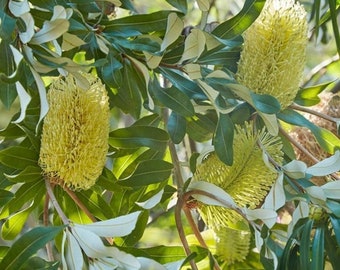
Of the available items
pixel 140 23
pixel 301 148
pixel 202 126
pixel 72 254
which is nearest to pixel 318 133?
pixel 301 148

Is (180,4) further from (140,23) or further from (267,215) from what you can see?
(267,215)

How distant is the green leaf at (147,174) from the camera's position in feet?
2.37

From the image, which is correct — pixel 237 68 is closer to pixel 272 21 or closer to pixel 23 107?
pixel 272 21

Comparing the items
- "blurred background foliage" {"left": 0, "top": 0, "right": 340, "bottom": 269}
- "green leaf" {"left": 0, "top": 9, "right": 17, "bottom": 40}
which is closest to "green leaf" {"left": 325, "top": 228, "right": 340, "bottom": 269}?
"blurred background foliage" {"left": 0, "top": 0, "right": 340, "bottom": 269}

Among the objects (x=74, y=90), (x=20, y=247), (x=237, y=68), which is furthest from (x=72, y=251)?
(x=237, y=68)

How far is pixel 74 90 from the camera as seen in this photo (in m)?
0.64

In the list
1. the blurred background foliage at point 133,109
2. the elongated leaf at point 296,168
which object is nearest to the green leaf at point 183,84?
the blurred background foliage at point 133,109

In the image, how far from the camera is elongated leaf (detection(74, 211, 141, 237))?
58cm

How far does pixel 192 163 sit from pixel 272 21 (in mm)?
158

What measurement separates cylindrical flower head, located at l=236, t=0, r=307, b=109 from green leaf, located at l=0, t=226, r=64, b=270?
0.26 meters

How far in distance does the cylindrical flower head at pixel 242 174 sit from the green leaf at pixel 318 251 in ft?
0.27

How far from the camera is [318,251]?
610 millimetres

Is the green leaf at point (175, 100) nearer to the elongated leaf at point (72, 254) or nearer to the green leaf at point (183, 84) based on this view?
the green leaf at point (183, 84)

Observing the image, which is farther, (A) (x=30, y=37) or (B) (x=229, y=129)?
(B) (x=229, y=129)
